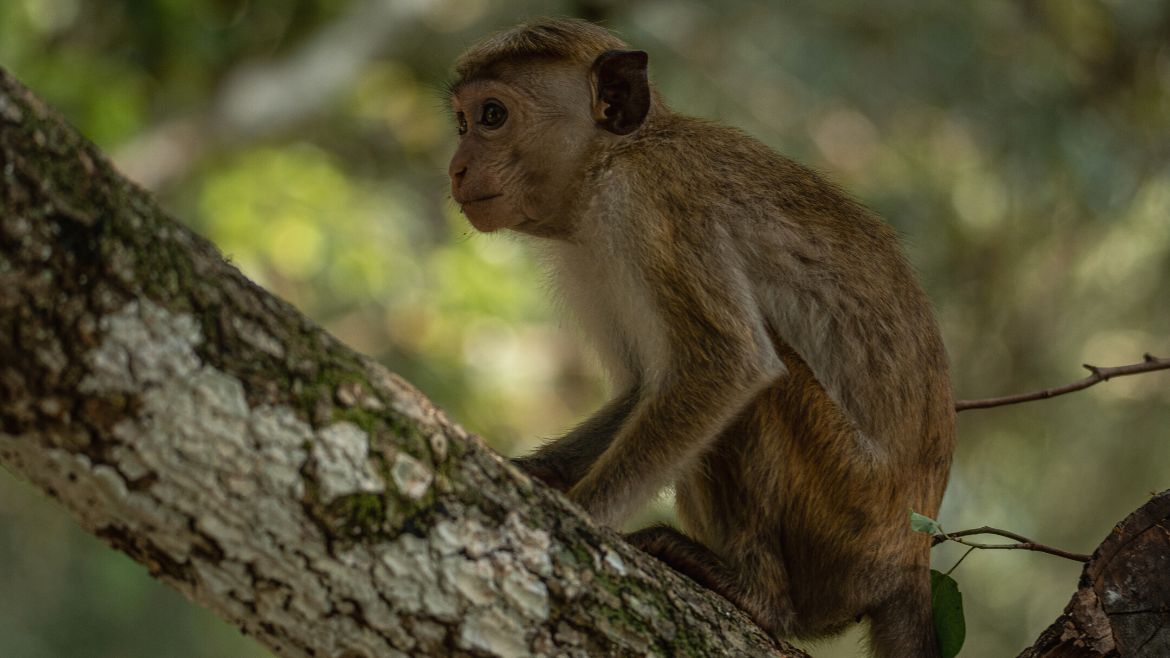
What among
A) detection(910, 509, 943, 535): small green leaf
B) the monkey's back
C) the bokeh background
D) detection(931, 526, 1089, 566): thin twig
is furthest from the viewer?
the bokeh background

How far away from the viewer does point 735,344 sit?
504cm

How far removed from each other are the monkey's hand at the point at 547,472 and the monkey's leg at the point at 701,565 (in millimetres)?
494

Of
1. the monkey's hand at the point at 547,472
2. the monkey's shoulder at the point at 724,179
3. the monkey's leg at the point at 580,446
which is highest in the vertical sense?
the monkey's shoulder at the point at 724,179

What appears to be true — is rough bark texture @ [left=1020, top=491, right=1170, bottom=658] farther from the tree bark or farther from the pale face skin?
the pale face skin

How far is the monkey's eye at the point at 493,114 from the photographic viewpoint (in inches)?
230

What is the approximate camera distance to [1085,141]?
15.5 metres

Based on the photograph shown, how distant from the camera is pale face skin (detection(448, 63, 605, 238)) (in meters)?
5.72

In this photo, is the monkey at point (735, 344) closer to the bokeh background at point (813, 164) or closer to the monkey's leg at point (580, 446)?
the monkey's leg at point (580, 446)

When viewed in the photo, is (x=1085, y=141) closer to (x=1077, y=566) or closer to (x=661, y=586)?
(x=1077, y=566)

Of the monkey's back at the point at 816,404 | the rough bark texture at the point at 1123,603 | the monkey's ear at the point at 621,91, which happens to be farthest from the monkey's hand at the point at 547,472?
the rough bark texture at the point at 1123,603

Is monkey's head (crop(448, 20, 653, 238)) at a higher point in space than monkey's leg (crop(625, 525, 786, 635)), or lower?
higher

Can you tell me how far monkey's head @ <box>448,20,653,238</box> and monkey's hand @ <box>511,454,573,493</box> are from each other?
3.32ft

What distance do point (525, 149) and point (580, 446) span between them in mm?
1299

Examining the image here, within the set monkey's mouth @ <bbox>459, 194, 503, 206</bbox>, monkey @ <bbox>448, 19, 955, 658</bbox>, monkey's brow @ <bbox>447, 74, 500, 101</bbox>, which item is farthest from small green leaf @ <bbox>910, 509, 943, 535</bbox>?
monkey's brow @ <bbox>447, 74, 500, 101</bbox>
